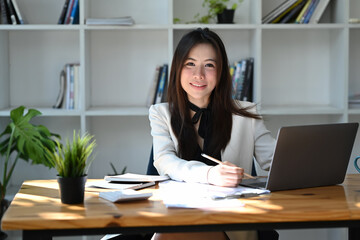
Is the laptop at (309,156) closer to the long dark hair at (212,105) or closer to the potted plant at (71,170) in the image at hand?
the long dark hair at (212,105)

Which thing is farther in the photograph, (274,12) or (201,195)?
(274,12)

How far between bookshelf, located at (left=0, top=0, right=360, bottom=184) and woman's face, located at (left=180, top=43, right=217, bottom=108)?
49.1 inches

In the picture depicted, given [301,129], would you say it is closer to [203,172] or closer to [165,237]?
[203,172]

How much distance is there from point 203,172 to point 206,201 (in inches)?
11.7

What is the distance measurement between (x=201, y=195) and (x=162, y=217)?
Answer: 28 cm

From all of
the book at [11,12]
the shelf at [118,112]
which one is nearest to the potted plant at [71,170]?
the shelf at [118,112]

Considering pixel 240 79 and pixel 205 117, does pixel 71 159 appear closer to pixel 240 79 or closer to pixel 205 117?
pixel 205 117

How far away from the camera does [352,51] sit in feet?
11.8

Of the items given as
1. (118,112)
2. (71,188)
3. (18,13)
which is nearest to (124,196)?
(71,188)

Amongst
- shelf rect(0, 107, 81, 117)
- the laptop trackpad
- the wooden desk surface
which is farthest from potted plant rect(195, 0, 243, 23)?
the wooden desk surface

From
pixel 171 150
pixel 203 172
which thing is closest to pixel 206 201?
pixel 203 172

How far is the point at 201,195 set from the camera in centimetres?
162

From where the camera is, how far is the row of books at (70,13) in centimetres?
327

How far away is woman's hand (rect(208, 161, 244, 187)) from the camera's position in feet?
5.65
